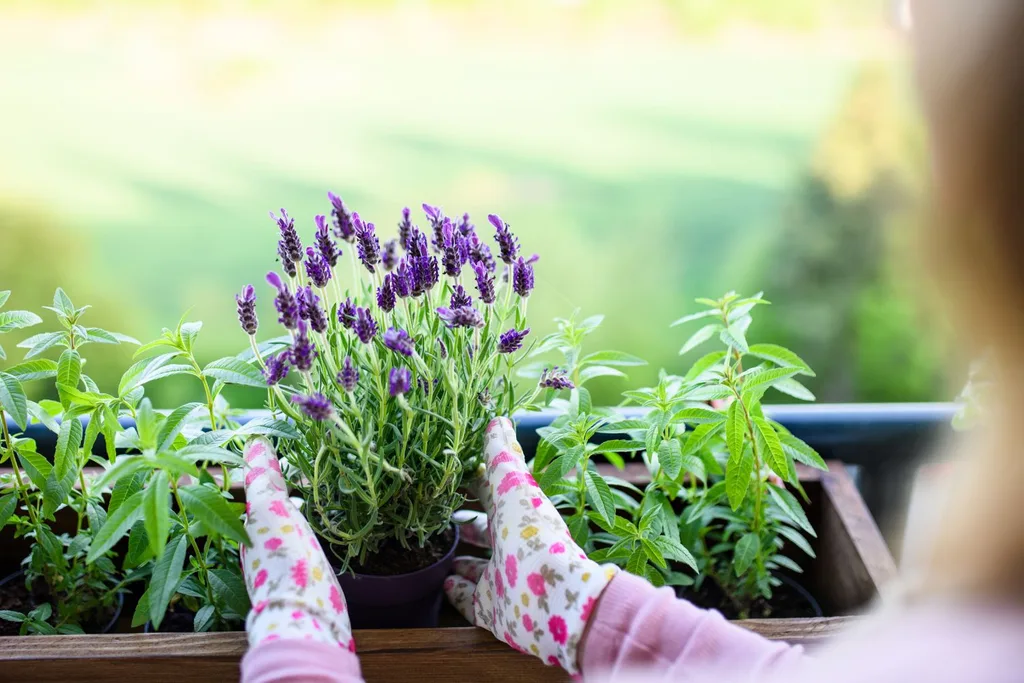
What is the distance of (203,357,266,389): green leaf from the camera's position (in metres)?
0.83

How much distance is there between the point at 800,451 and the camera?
0.96 m

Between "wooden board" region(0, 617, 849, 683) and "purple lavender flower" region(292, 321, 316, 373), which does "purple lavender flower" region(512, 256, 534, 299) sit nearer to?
"purple lavender flower" region(292, 321, 316, 373)

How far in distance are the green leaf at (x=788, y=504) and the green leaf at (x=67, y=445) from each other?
2.38 ft

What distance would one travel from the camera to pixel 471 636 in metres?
0.84

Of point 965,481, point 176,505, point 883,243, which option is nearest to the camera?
point 965,481

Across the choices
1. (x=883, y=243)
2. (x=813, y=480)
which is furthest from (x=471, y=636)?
(x=883, y=243)

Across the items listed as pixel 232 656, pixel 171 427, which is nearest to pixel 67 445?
Result: pixel 171 427

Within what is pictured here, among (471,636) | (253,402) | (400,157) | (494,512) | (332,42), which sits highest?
(332,42)

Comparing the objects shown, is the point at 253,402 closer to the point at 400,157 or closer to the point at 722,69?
the point at 400,157

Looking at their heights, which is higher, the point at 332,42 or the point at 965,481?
the point at 332,42

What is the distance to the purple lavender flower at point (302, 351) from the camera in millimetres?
698

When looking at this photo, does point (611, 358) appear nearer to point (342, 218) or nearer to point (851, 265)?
point (342, 218)

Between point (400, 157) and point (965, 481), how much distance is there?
1542 millimetres

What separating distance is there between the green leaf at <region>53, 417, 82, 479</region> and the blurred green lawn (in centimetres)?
87
